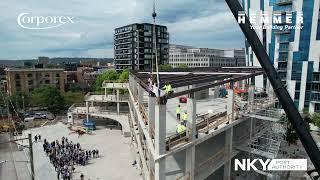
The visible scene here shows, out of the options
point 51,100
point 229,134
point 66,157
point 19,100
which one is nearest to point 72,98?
point 51,100

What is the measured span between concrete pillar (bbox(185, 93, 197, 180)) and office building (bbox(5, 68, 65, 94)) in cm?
7726

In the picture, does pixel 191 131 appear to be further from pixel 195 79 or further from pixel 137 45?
pixel 137 45

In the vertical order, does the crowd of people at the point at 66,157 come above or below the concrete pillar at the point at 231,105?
below

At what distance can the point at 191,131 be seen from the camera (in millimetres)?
13844

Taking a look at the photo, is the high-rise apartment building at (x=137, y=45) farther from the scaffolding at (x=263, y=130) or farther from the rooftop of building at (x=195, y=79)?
the scaffolding at (x=263, y=130)

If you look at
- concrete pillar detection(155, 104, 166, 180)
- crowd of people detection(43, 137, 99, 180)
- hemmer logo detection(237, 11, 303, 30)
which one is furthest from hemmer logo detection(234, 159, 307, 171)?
hemmer logo detection(237, 11, 303, 30)

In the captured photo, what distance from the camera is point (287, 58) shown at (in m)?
54.4

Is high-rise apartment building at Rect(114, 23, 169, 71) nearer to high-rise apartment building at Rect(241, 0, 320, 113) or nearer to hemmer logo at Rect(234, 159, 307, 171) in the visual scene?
high-rise apartment building at Rect(241, 0, 320, 113)

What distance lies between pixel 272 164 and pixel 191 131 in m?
9.45

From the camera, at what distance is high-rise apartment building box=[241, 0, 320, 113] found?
50.6 meters

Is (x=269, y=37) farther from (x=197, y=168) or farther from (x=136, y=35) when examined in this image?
(x=136, y=35)

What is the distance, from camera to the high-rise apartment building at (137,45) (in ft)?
363

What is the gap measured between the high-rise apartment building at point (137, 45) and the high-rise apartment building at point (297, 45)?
54.3 m

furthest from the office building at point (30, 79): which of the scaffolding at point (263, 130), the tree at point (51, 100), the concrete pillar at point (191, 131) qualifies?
the concrete pillar at point (191, 131)
